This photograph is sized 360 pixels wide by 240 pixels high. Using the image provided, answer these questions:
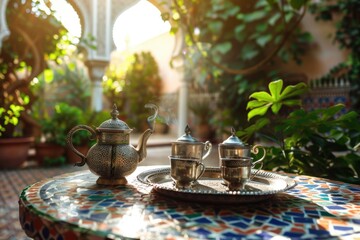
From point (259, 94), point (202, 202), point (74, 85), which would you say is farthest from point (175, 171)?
point (74, 85)

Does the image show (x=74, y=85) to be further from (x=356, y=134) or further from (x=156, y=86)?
(x=356, y=134)

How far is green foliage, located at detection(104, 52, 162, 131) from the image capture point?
33.2 ft

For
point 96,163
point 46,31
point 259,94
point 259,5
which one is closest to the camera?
point 96,163

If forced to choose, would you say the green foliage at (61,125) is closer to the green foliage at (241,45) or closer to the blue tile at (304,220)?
the green foliage at (241,45)

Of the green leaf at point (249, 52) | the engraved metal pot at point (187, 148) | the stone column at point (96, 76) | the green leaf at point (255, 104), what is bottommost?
the engraved metal pot at point (187, 148)

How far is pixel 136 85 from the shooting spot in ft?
33.8

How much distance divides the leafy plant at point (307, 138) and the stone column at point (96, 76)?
4631mm

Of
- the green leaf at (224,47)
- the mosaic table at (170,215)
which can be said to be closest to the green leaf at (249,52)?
the green leaf at (224,47)

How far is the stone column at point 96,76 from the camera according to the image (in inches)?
227

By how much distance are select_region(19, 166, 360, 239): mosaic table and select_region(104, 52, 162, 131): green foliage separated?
30.0 ft

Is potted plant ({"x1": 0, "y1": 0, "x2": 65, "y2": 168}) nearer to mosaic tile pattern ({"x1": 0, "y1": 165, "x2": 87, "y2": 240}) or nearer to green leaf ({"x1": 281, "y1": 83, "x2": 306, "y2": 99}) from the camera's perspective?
mosaic tile pattern ({"x1": 0, "y1": 165, "x2": 87, "y2": 240})

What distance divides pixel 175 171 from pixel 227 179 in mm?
138

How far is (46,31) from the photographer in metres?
4.60

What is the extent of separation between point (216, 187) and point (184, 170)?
0.61 feet
